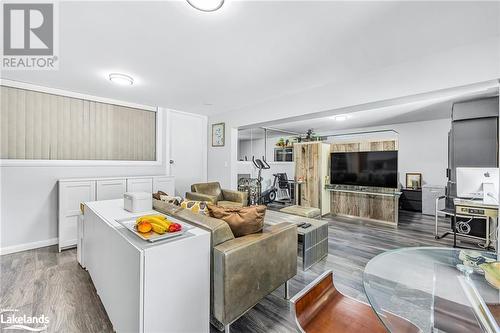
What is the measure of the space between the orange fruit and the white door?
358cm

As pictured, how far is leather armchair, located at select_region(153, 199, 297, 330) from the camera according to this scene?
4.95 ft

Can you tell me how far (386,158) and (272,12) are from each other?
4.04 meters

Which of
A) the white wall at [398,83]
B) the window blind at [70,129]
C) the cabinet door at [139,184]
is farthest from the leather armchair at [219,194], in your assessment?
the white wall at [398,83]

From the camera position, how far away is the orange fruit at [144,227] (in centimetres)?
140

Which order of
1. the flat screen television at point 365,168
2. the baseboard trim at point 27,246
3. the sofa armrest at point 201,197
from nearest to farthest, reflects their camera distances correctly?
1. the baseboard trim at point 27,246
2. the sofa armrest at point 201,197
3. the flat screen television at point 365,168

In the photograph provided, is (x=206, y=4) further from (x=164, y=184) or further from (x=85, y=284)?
(x=164, y=184)

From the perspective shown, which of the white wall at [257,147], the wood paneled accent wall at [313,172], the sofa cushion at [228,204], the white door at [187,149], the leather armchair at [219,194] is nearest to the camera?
the sofa cushion at [228,204]

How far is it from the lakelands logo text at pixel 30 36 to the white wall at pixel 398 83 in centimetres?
303

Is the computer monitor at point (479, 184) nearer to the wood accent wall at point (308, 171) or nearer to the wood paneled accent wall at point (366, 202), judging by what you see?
the wood paneled accent wall at point (366, 202)

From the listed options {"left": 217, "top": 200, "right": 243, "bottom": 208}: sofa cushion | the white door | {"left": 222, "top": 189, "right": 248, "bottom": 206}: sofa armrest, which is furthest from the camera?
the white door

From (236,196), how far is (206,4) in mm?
3349

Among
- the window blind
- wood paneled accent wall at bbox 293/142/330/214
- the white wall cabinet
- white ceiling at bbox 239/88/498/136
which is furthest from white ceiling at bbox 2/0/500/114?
wood paneled accent wall at bbox 293/142/330/214

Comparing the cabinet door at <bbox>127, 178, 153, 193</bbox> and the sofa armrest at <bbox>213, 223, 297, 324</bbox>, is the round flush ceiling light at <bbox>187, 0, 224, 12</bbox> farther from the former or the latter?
the cabinet door at <bbox>127, 178, 153, 193</bbox>

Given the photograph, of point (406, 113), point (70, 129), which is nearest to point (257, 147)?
point (406, 113)
